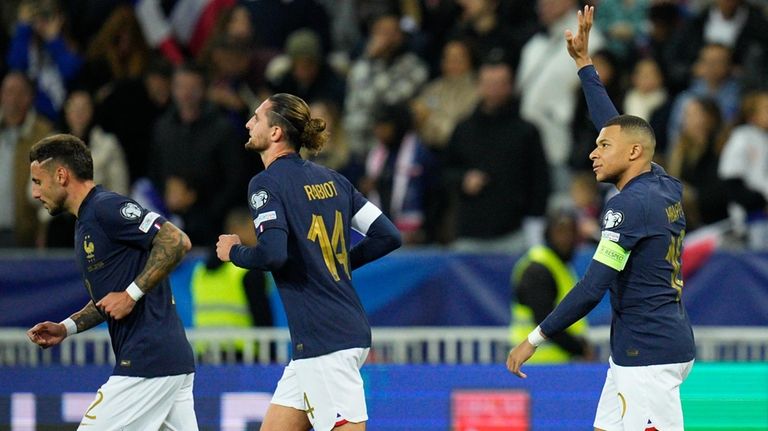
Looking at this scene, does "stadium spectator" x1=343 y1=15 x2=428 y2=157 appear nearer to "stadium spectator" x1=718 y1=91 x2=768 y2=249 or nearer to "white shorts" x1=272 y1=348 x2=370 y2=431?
"stadium spectator" x1=718 y1=91 x2=768 y2=249

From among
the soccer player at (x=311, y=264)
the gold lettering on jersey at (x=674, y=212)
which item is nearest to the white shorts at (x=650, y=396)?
the gold lettering on jersey at (x=674, y=212)

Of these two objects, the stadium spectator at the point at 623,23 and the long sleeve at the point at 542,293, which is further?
the stadium spectator at the point at 623,23

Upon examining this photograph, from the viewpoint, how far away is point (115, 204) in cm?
742

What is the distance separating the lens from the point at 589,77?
25.8 feet

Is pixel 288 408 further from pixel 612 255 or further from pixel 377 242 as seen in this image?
pixel 612 255

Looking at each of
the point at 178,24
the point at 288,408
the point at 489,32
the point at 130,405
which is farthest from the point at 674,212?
the point at 178,24

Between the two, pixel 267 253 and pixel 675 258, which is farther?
pixel 675 258

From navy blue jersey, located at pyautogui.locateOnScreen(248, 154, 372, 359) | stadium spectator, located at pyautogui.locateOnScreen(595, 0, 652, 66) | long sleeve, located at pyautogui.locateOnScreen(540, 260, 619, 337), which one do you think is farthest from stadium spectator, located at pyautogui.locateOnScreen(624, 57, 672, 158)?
navy blue jersey, located at pyautogui.locateOnScreen(248, 154, 372, 359)

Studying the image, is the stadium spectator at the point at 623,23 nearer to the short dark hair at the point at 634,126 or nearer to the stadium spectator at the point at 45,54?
the stadium spectator at the point at 45,54

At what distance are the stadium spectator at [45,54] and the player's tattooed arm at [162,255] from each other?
7392 millimetres

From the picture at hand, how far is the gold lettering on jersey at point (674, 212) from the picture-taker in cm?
719

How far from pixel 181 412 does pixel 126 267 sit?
78 cm

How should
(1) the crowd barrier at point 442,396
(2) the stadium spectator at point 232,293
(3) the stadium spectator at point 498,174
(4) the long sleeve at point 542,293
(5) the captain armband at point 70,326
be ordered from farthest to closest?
(3) the stadium spectator at point 498,174 < (2) the stadium spectator at point 232,293 < (4) the long sleeve at point 542,293 < (1) the crowd barrier at point 442,396 < (5) the captain armband at point 70,326

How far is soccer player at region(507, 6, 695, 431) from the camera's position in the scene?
23.2 ft
